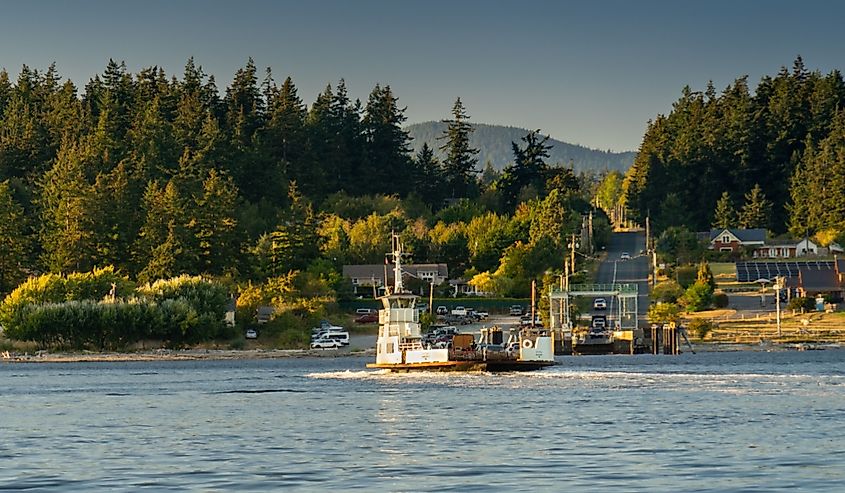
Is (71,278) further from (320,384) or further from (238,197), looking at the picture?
(320,384)

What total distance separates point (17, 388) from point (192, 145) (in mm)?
107343

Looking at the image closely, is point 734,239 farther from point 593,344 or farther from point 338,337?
point 338,337

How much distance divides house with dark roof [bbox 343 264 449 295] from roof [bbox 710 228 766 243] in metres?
40.0

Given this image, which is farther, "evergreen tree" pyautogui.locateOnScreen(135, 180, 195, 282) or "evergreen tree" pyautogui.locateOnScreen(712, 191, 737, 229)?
"evergreen tree" pyautogui.locateOnScreen(712, 191, 737, 229)

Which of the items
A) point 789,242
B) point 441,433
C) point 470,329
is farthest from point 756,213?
point 441,433

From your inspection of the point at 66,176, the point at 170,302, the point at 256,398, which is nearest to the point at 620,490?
the point at 256,398

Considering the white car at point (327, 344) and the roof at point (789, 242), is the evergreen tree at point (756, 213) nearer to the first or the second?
the roof at point (789, 242)

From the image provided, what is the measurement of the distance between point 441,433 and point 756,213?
508 ft

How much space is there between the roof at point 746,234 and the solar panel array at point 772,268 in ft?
75.0

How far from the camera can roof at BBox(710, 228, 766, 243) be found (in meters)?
184

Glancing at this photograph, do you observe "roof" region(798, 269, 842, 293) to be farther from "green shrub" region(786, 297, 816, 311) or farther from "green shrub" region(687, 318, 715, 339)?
"green shrub" region(687, 318, 715, 339)

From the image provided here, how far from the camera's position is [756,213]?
196 m

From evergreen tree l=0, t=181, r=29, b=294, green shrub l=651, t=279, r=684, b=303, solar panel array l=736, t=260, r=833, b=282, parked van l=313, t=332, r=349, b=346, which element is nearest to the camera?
parked van l=313, t=332, r=349, b=346

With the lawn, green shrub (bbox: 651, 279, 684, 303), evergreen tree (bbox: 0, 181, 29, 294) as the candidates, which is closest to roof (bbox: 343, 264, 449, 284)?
green shrub (bbox: 651, 279, 684, 303)
